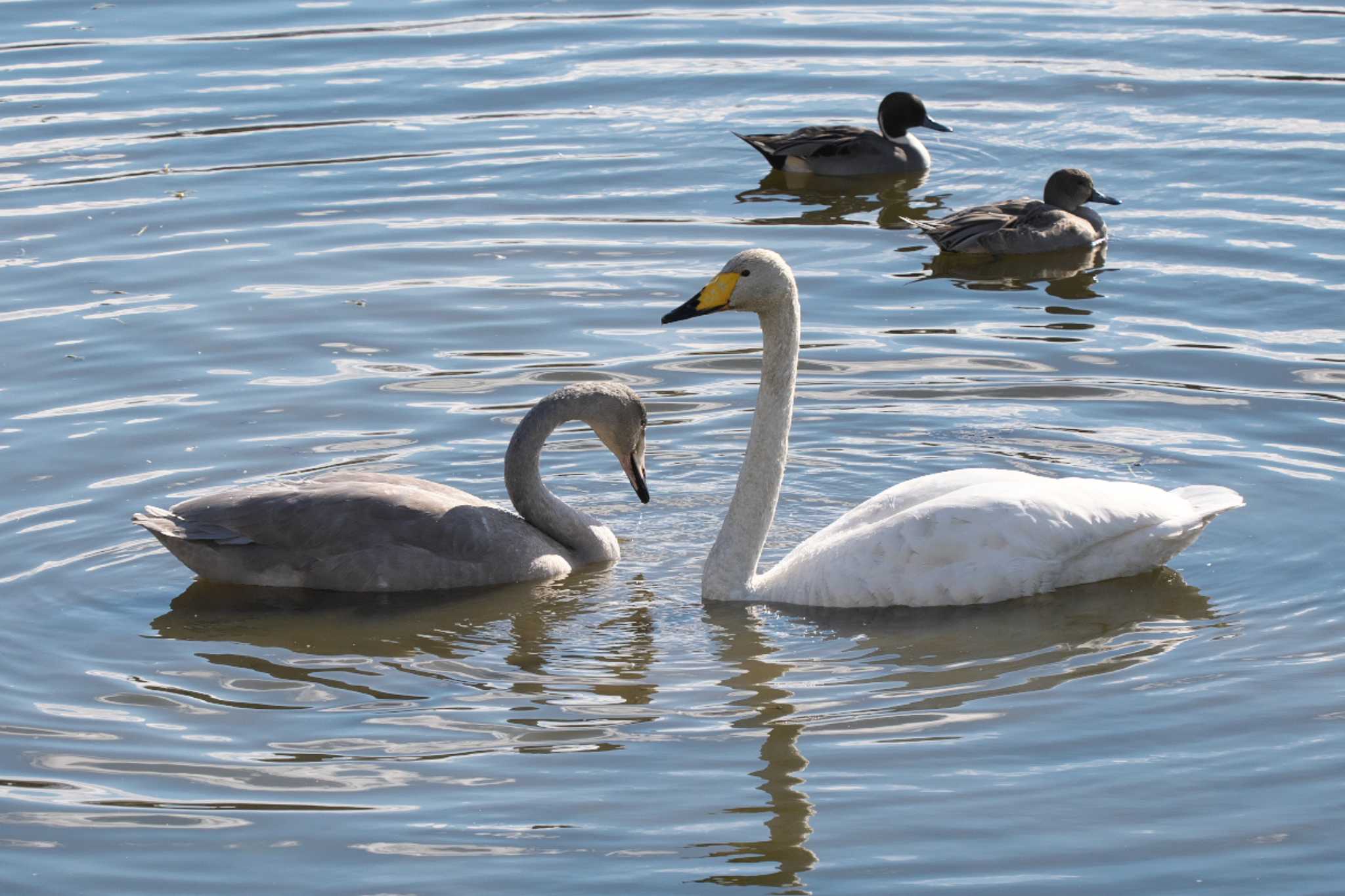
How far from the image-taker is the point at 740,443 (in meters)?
11.2

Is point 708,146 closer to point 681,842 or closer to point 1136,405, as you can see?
point 1136,405

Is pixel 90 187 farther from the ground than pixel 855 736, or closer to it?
farther from the ground

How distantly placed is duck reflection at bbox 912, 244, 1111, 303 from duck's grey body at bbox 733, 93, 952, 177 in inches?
79.8

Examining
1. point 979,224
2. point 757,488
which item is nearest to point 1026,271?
point 979,224

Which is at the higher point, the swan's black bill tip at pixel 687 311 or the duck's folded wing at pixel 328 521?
the swan's black bill tip at pixel 687 311

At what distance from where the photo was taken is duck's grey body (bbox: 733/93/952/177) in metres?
16.5

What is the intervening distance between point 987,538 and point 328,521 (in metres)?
3.00

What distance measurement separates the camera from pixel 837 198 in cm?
1661

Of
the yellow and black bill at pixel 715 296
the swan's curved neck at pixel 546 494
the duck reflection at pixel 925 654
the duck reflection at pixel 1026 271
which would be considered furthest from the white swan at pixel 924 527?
the duck reflection at pixel 1026 271

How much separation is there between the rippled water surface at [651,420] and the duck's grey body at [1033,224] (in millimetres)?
217

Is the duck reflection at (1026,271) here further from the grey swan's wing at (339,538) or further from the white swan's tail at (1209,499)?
the grey swan's wing at (339,538)

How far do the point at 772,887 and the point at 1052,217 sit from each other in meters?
8.66

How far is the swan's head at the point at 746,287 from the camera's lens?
9.03 metres


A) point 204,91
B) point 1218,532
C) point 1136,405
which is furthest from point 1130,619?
point 204,91
